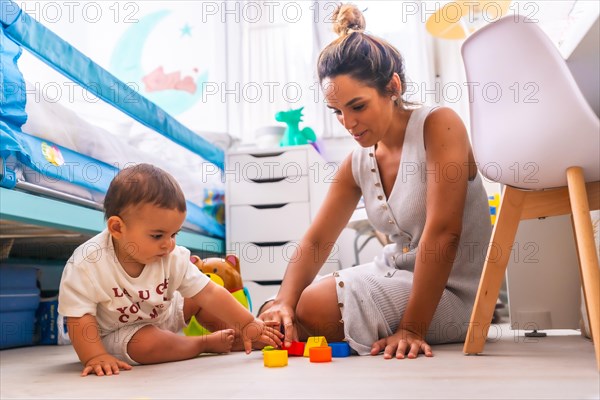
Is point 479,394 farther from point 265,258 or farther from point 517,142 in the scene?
point 265,258

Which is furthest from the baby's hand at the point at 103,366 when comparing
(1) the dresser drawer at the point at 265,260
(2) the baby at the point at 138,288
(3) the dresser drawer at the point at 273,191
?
(3) the dresser drawer at the point at 273,191

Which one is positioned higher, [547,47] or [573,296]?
[547,47]

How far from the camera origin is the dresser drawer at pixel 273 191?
2496mm

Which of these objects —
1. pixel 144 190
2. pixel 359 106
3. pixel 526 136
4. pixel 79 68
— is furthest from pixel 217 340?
pixel 79 68

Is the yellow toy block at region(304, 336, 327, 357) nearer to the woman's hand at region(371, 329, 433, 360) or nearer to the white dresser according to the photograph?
the woman's hand at region(371, 329, 433, 360)

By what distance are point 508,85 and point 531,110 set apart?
6cm

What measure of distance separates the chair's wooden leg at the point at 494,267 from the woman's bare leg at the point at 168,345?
1.51 feet

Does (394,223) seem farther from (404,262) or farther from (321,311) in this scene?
(321,311)

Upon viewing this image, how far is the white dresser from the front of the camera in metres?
2.46

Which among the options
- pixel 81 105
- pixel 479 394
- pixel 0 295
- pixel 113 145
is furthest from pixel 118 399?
pixel 81 105

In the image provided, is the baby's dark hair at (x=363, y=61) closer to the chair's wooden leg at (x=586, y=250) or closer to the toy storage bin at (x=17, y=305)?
the chair's wooden leg at (x=586, y=250)

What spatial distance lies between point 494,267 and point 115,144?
119 centimetres

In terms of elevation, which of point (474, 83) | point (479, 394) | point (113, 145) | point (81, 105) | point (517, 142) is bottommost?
point (479, 394)

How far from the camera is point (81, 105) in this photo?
2.58m
